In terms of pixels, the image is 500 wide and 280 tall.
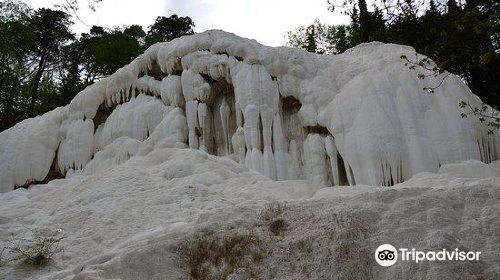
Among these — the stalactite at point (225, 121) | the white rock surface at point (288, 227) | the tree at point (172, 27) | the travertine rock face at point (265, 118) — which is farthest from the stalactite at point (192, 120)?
the tree at point (172, 27)

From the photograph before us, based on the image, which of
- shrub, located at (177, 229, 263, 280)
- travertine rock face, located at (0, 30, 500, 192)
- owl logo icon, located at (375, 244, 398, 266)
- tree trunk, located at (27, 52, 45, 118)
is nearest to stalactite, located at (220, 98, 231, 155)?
travertine rock face, located at (0, 30, 500, 192)

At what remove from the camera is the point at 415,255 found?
5152 mm

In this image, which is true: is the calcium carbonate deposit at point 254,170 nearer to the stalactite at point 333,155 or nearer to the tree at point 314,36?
the stalactite at point 333,155

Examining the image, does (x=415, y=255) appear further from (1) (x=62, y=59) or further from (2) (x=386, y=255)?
(1) (x=62, y=59)

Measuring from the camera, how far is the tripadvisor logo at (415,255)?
502cm

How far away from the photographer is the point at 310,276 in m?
5.30

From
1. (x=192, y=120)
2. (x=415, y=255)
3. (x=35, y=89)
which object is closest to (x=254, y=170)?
(x=192, y=120)

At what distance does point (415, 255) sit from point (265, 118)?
375 inches

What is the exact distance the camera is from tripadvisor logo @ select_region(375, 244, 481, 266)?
502cm

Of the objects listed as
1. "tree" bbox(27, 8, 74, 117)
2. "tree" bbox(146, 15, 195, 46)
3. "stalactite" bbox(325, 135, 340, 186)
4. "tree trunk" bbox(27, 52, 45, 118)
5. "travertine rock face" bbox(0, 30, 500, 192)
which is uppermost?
"tree" bbox(146, 15, 195, 46)

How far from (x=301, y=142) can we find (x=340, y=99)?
69.9 inches

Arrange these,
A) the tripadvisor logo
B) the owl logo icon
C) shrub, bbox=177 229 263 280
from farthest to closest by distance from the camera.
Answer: shrub, bbox=177 229 263 280 → the owl logo icon → the tripadvisor logo

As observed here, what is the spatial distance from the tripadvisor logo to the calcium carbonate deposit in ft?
0.28

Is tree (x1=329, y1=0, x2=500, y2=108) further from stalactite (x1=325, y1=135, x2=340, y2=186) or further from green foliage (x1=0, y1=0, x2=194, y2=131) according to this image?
green foliage (x1=0, y1=0, x2=194, y2=131)
